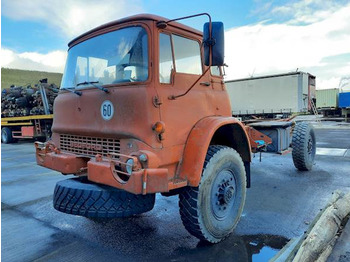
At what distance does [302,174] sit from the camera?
22.2 feet

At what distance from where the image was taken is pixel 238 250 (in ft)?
10.7

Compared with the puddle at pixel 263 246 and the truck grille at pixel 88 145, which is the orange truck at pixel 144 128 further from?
the puddle at pixel 263 246

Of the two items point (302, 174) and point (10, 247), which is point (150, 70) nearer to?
point (10, 247)

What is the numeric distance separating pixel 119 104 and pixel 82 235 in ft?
6.06

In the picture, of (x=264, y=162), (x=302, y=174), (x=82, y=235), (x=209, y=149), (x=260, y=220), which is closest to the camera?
(x=209, y=149)

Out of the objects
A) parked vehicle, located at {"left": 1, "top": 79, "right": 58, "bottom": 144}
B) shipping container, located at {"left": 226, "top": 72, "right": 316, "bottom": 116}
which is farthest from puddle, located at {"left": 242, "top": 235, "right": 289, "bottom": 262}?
shipping container, located at {"left": 226, "top": 72, "right": 316, "bottom": 116}

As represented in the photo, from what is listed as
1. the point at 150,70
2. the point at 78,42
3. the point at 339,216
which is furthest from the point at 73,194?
the point at 339,216

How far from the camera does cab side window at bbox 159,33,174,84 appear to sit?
3176mm

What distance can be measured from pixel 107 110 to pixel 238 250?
217 centimetres

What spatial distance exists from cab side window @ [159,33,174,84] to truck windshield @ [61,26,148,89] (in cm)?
18

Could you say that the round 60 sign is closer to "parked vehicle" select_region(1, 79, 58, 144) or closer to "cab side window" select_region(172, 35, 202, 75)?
"cab side window" select_region(172, 35, 202, 75)

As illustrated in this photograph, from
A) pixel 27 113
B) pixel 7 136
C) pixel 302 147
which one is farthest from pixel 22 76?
pixel 302 147

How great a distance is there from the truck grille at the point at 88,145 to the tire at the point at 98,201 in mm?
408

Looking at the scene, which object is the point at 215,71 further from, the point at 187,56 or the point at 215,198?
the point at 215,198
